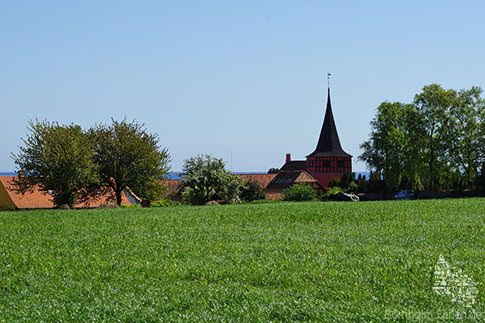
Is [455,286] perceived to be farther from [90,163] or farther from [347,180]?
[347,180]

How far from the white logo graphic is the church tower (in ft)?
322

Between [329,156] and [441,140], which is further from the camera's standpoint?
[329,156]

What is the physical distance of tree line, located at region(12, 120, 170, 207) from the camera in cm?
4894

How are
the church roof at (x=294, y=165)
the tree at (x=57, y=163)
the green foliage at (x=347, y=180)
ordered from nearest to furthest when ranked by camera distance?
the tree at (x=57, y=163), the green foliage at (x=347, y=180), the church roof at (x=294, y=165)

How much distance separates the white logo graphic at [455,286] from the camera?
8.27 metres

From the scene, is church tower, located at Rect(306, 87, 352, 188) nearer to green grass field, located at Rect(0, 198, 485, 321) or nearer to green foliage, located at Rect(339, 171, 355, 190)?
green foliage, located at Rect(339, 171, 355, 190)

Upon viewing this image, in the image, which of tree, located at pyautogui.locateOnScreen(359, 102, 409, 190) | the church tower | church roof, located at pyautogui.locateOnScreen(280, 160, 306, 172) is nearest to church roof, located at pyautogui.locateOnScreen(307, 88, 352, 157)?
the church tower

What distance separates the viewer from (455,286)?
9.21 meters

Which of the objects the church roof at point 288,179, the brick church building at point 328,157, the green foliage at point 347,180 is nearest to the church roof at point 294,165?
the brick church building at point 328,157

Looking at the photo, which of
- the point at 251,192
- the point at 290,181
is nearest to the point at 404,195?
the point at 290,181

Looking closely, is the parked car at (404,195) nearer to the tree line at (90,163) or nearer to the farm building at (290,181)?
the farm building at (290,181)

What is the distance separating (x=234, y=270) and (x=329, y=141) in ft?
326

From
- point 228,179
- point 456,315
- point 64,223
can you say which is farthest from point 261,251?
point 228,179

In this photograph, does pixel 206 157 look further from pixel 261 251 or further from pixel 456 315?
pixel 456 315
